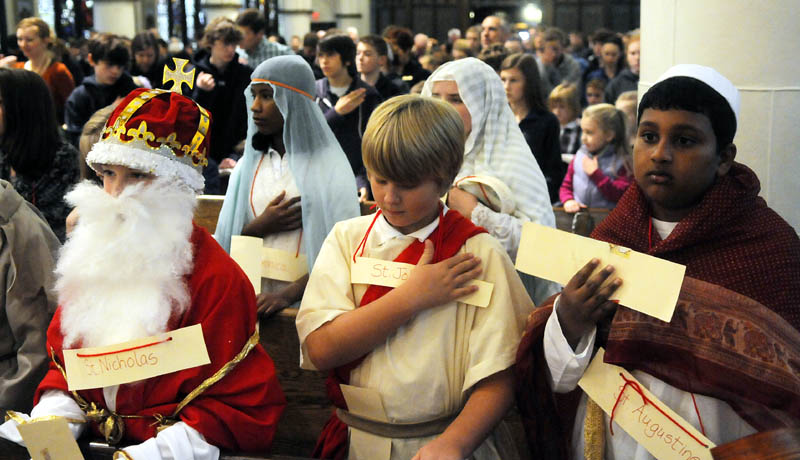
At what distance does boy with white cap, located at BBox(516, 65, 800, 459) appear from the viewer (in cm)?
190

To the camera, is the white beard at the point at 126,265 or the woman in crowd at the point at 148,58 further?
the woman in crowd at the point at 148,58

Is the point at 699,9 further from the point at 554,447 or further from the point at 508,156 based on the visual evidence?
the point at 554,447

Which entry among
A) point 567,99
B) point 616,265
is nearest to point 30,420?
point 616,265

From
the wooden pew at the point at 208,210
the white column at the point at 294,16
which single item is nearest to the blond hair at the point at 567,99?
the wooden pew at the point at 208,210

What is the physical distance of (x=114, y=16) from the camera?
14.7 meters

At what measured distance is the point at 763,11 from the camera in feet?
11.3

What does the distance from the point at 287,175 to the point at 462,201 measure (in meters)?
0.75

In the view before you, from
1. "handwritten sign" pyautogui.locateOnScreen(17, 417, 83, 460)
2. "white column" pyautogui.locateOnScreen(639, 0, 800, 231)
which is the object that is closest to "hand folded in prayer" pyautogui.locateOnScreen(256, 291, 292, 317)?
"handwritten sign" pyautogui.locateOnScreen(17, 417, 83, 460)

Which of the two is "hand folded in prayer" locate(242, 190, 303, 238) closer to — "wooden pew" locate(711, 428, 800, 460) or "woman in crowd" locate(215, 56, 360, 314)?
"woman in crowd" locate(215, 56, 360, 314)

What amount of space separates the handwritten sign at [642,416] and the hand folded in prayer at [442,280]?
13.7 inches

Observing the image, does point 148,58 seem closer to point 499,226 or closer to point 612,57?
point 612,57

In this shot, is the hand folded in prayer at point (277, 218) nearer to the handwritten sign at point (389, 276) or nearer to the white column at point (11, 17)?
the handwritten sign at point (389, 276)

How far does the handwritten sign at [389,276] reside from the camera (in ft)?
6.97

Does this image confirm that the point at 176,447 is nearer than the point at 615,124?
Yes
